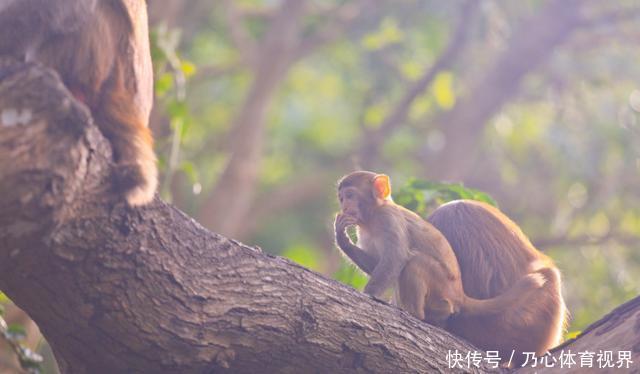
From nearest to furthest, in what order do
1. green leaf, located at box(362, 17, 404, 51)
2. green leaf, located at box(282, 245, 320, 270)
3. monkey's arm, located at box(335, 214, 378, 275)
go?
monkey's arm, located at box(335, 214, 378, 275) → green leaf, located at box(362, 17, 404, 51) → green leaf, located at box(282, 245, 320, 270)

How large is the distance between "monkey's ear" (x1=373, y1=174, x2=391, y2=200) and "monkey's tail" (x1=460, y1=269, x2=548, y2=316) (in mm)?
927

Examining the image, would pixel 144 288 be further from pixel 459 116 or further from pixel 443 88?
pixel 443 88

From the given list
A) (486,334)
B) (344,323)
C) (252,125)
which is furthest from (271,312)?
(252,125)

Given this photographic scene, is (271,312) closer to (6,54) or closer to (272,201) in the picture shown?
(6,54)

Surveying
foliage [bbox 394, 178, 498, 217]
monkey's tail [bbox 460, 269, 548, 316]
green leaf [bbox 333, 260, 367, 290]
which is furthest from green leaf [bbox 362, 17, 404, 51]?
monkey's tail [bbox 460, 269, 548, 316]

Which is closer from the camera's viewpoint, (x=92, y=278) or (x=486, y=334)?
(x=92, y=278)

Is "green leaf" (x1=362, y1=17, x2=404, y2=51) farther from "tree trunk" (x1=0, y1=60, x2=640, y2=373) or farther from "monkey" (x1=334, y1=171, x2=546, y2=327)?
"tree trunk" (x1=0, y1=60, x2=640, y2=373)

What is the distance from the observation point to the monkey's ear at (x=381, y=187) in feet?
18.8

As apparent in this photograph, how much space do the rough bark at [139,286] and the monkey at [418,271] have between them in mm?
388

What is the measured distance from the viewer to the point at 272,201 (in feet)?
42.0

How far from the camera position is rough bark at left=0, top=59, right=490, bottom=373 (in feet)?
11.1

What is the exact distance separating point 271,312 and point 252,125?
24.2 feet

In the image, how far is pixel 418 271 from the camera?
5.16 meters

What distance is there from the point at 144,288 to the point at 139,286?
25 millimetres
